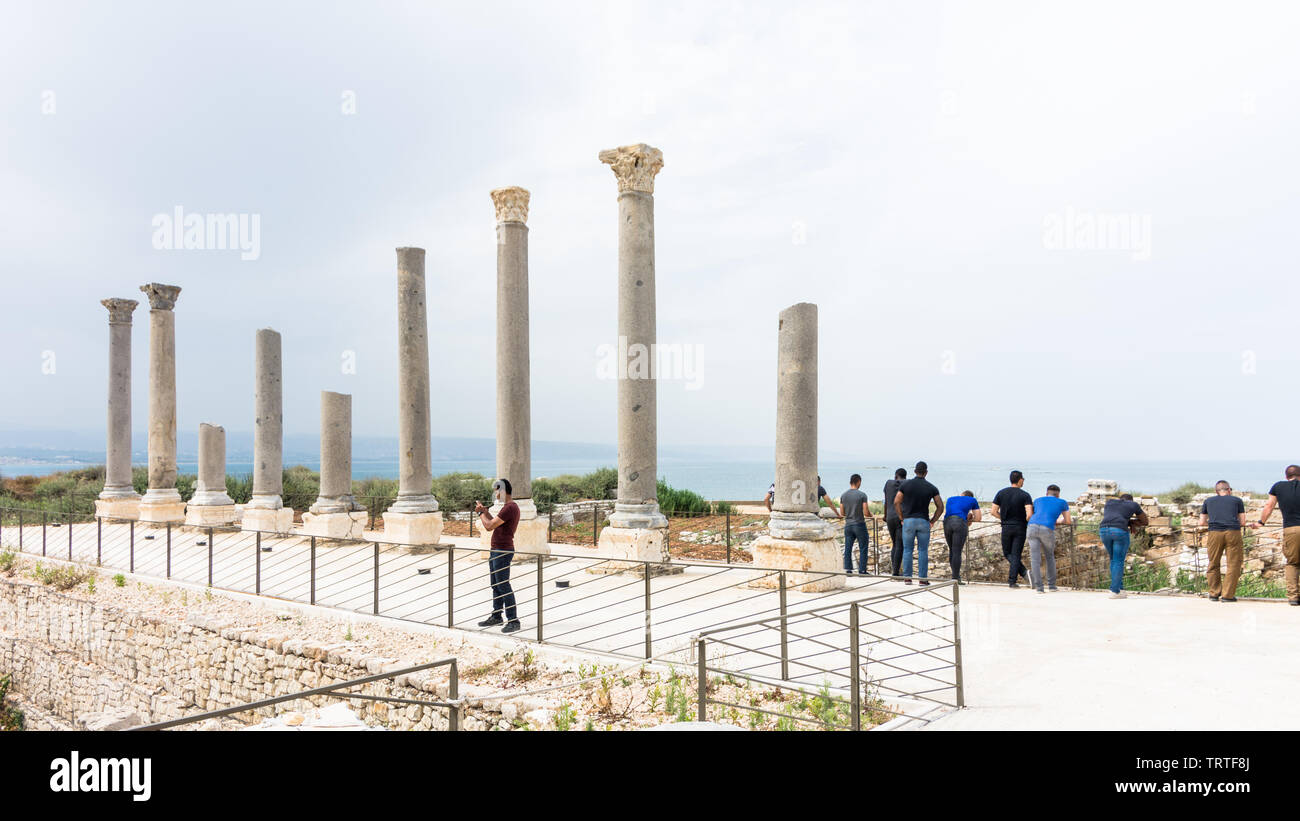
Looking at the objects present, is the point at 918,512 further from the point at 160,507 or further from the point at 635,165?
the point at 160,507

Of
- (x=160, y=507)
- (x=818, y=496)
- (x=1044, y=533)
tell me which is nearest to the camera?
(x=1044, y=533)

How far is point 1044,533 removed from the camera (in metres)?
12.1

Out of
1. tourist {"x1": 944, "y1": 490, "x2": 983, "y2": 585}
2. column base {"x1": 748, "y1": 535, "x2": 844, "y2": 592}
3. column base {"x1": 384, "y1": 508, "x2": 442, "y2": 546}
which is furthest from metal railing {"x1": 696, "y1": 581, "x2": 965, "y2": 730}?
column base {"x1": 384, "y1": 508, "x2": 442, "y2": 546}

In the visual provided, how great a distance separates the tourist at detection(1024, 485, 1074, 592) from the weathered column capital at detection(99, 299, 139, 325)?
926 inches

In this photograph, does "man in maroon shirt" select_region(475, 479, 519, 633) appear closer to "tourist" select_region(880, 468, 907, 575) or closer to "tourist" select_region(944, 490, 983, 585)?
Result: "tourist" select_region(880, 468, 907, 575)

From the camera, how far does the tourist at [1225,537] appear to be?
35.4 ft

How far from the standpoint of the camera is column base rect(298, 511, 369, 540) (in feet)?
59.0

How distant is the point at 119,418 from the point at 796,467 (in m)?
20.1

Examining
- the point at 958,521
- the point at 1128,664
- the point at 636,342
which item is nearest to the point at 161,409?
the point at 636,342

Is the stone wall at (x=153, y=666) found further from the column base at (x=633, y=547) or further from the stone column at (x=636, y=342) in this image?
the stone column at (x=636, y=342)
